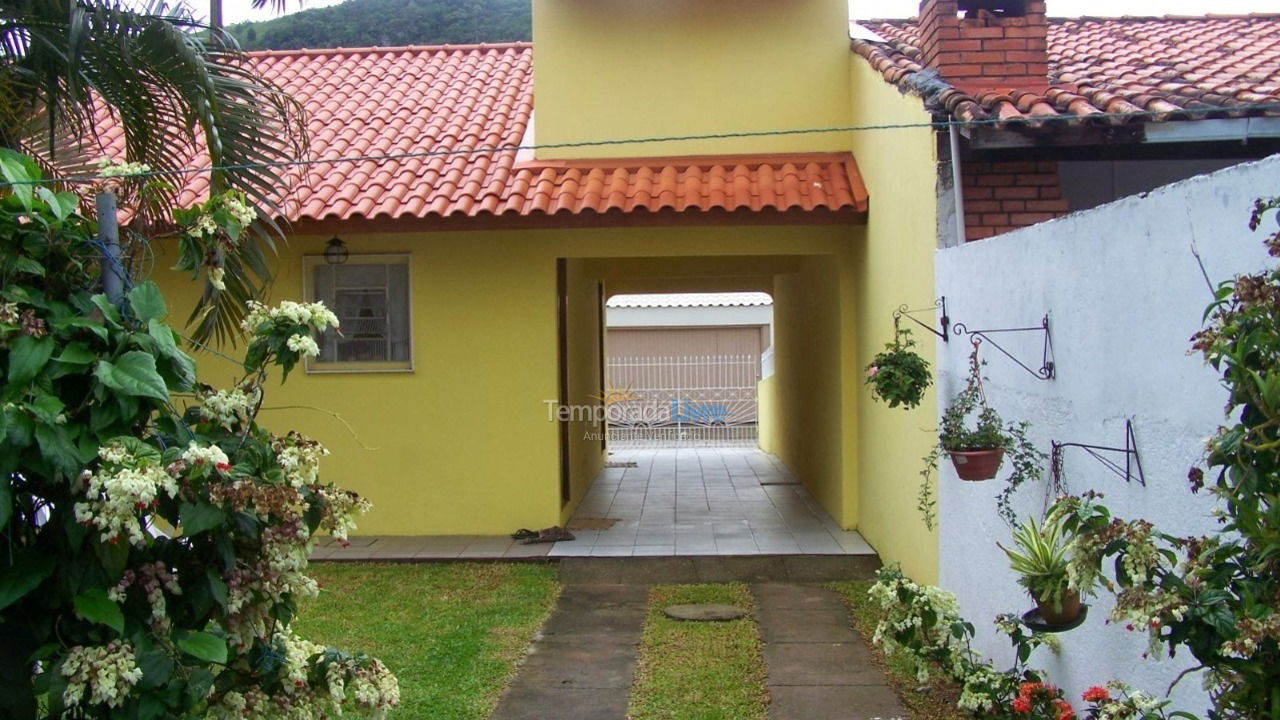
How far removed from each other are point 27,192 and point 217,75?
2.61 m

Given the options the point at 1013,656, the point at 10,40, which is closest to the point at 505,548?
the point at 1013,656

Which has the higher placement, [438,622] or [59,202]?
[59,202]

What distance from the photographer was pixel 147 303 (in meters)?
2.90

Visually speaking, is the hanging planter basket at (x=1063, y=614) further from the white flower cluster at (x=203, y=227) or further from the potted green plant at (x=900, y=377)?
the white flower cluster at (x=203, y=227)

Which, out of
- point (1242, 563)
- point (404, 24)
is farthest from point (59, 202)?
point (404, 24)

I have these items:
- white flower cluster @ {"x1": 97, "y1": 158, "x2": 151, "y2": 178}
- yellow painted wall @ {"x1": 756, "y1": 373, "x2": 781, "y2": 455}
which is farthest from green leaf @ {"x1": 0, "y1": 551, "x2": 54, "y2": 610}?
yellow painted wall @ {"x1": 756, "y1": 373, "x2": 781, "y2": 455}

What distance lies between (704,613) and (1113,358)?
4.03 m

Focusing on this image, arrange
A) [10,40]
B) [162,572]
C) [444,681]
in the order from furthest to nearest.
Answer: [444,681] < [10,40] < [162,572]

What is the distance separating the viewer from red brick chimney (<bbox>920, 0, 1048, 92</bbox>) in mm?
6902

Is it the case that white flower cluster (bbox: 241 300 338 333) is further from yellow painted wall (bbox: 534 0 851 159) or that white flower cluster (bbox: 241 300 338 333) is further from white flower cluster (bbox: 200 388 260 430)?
yellow painted wall (bbox: 534 0 851 159)

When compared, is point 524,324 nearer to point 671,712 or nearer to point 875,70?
point 875,70

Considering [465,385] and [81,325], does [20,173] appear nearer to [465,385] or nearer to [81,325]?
[81,325]

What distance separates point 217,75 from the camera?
5320mm

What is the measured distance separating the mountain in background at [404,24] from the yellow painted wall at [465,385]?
15.6 meters
